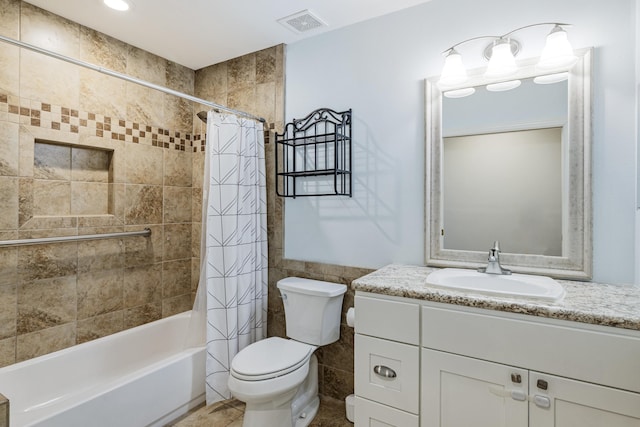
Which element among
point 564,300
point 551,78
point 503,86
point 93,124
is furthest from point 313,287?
point 93,124

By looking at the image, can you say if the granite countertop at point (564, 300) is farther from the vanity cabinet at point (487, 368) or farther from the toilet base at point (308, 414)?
the toilet base at point (308, 414)

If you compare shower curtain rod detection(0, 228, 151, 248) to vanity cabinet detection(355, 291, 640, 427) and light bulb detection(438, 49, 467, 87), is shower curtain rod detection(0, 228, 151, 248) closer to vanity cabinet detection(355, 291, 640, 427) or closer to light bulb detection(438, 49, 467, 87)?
vanity cabinet detection(355, 291, 640, 427)

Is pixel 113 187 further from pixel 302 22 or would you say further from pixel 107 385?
pixel 302 22

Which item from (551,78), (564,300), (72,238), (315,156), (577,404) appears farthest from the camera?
(315,156)

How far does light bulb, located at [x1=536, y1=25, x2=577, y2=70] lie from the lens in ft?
4.88

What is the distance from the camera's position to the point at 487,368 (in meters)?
1.25

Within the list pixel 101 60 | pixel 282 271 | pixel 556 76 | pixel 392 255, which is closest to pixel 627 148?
pixel 556 76

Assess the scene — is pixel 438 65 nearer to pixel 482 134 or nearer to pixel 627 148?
pixel 482 134

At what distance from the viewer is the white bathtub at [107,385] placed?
164cm

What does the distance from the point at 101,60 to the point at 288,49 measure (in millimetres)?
1242

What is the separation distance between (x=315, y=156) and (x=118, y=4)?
1407 millimetres

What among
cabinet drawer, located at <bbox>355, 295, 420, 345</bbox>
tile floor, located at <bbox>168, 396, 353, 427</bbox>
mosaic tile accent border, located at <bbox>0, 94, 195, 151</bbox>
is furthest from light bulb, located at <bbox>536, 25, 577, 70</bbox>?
mosaic tile accent border, located at <bbox>0, 94, 195, 151</bbox>

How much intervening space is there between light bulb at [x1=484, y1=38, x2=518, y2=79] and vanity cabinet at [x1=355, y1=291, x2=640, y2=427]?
1.15 meters

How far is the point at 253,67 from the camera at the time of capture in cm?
253
